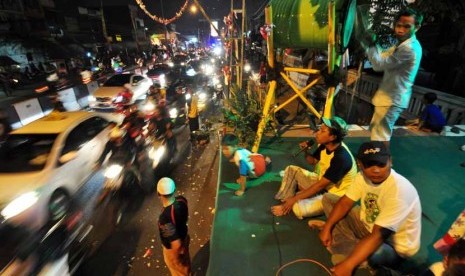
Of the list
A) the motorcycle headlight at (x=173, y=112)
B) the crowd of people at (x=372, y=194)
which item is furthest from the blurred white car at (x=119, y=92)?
the crowd of people at (x=372, y=194)

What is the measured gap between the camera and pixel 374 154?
2.29m

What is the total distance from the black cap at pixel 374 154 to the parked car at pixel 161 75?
666 inches

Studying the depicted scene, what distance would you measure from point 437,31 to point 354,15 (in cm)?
786

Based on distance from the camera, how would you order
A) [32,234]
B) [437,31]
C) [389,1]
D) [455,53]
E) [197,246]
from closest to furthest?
[32,234] < [197,246] < [389,1] < [455,53] < [437,31]

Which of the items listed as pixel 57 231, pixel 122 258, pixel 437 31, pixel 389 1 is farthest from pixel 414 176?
pixel 437 31

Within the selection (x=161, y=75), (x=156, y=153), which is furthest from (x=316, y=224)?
(x=161, y=75)

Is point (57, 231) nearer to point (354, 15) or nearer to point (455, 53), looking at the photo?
point (354, 15)

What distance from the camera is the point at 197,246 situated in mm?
4562

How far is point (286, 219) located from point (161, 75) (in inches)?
677

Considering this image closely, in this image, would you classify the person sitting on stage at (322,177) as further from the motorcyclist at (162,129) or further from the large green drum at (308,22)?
the motorcyclist at (162,129)

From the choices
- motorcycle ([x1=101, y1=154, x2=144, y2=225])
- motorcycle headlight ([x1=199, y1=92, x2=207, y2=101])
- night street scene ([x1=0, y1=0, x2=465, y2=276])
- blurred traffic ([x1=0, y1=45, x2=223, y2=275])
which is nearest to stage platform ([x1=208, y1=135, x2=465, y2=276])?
night street scene ([x1=0, y1=0, x2=465, y2=276])

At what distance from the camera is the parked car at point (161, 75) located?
18.3 meters

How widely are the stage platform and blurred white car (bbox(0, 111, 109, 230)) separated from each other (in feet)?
10.2

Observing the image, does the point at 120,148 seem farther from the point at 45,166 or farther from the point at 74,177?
the point at 45,166
